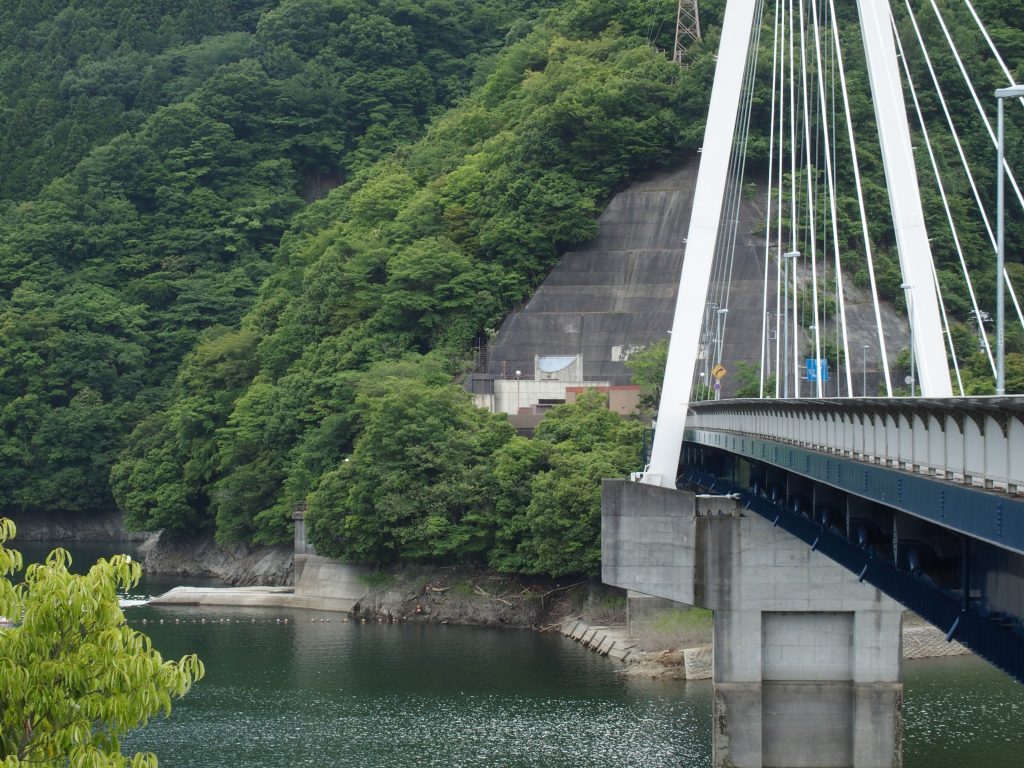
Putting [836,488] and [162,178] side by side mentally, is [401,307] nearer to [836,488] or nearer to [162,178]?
[162,178]

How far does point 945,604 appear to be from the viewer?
16.0 m

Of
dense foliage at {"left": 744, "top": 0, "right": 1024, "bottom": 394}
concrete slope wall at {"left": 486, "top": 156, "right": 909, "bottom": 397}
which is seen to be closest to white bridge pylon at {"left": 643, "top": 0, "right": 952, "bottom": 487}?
dense foliage at {"left": 744, "top": 0, "right": 1024, "bottom": 394}

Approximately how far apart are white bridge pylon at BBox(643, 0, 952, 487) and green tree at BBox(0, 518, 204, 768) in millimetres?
15655

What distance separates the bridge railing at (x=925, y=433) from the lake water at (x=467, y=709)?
10.3 metres

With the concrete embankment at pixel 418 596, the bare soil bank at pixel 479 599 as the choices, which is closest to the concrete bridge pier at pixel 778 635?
the bare soil bank at pixel 479 599

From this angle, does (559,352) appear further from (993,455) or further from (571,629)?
(993,455)

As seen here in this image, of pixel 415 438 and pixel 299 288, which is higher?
pixel 299 288

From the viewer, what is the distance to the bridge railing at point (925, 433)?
12820 mm

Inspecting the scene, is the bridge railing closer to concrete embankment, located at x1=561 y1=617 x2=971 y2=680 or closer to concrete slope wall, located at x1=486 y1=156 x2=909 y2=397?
concrete embankment, located at x1=561 y1=617 x2=971 y2=680

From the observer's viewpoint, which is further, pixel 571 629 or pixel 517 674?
pixel 571 629

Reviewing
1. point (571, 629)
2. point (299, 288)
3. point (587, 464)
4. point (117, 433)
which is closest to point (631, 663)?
point (571, 629)

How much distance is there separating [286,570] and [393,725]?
3066 cm

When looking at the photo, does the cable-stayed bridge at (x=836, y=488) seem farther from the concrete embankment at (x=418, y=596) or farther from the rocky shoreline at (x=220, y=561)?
the rocky shoreline at (x=220, y=561)

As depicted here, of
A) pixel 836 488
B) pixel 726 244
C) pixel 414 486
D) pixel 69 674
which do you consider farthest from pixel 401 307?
pixel 69 674
